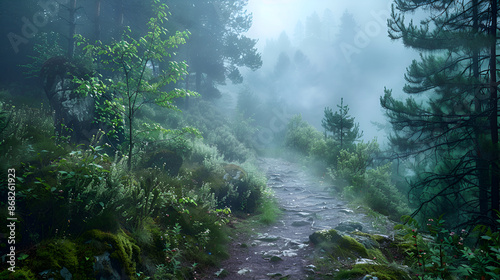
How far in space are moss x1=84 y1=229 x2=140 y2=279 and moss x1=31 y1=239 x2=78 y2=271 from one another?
0.29 meters

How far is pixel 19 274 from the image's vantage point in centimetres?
240

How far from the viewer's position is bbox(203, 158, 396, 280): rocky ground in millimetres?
4613

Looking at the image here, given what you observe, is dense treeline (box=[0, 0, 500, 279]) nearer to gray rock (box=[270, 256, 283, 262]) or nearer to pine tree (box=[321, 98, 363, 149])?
pine tree (box=[321, 98, 363, 149])

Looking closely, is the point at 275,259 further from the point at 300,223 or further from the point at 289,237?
the point at 300,223

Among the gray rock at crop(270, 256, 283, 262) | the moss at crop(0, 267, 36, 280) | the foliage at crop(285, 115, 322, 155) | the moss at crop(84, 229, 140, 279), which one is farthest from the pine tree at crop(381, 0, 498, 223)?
the foliage at crop(285, 115, 322, 155)

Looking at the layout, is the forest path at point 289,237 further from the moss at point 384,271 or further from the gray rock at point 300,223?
the moss at point 384,271

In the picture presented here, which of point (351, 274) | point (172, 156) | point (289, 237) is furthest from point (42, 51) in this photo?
point (351, 274)

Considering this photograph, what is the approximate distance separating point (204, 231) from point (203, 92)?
86.4 ft

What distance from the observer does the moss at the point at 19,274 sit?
231cm

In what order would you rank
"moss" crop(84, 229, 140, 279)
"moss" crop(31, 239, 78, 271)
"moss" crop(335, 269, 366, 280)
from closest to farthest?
"moss" crop(31, 239, 78, 271)
"moss" crop(84, 229, 140, 279)
"moss" crop(335, 269, 366, 280)

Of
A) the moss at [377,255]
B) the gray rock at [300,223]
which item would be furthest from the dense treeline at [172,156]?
the gray rock at [300,223]

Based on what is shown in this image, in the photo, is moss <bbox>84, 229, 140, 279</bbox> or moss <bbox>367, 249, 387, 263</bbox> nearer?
moss <bbox>84, 229, 140, 279</bbox>

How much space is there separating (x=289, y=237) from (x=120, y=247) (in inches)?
169

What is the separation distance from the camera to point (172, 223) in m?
5.14
